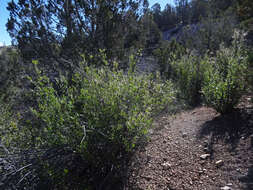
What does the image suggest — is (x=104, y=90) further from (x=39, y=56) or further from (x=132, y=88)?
(x=39, y=56)

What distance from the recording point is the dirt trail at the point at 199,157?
5.57ft

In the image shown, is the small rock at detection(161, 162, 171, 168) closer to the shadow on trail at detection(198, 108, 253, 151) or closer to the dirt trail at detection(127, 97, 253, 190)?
the dirt trail at detection(127, 97, 253, 190)

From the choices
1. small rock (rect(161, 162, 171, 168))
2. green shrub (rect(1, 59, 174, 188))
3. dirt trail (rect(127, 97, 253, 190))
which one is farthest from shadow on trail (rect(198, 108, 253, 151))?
green shrub (rect(1, 59, 174, 188))

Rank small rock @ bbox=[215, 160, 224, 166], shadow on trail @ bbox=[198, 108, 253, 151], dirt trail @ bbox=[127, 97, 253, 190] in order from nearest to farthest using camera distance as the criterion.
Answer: dirt trail @ bbox=[127, 97, 253, 190]
small rock @ bbox=[215, 160, 224, 166]
shadow on trail @ bbox=[198, 108, 253, 151]

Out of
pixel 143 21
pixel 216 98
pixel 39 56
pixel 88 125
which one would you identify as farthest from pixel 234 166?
pixel 143 21

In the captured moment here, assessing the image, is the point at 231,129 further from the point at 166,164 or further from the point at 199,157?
the point at 166,164

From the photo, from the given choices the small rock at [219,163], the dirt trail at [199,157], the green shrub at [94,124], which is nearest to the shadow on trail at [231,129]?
the dirt trail at [199,157]

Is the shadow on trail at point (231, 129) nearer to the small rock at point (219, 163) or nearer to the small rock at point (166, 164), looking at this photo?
the small rock at point (219, 163)

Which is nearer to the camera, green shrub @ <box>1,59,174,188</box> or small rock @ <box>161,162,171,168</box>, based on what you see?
green shrub @ <box>1,59,174,188</box>

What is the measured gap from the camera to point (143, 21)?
6.01 meters

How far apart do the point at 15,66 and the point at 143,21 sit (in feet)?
17.8

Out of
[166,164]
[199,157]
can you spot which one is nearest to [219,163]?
[199,157]

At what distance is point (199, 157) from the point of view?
2.05m

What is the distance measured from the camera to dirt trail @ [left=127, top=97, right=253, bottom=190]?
5.57ft
